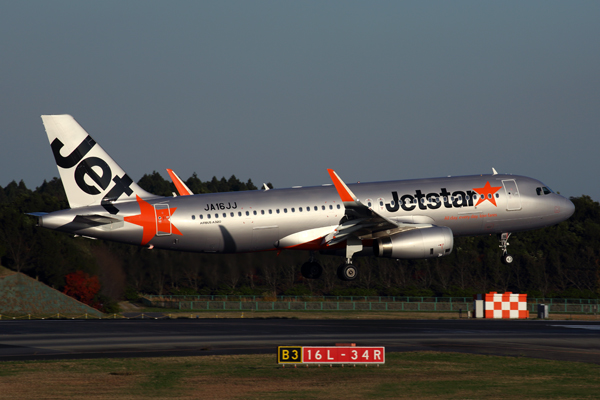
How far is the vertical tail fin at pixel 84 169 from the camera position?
4759cm

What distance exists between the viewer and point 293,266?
55.6 meters

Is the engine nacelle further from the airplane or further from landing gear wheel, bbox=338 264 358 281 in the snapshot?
landing gear wheel, bbox=338 264 358 281

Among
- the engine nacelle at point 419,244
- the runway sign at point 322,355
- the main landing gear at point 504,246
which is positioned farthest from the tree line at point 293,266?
the runway sign at point 322,355

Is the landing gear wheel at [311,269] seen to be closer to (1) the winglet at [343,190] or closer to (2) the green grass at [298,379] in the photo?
(1) the winglet at [343,190]

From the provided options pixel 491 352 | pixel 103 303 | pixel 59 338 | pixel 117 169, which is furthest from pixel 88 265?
pixel 491 352

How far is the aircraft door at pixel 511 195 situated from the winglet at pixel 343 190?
12.3 metres

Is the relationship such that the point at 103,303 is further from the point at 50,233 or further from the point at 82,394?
A: the point at 82,394

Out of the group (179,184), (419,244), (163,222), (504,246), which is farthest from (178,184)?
(504,246)

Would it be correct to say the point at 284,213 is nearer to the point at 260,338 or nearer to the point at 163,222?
the point at 163,222

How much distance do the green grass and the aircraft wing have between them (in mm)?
12865

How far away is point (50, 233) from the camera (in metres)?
83.4

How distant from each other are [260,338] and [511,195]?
67.1 feet

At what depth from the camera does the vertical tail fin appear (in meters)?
47.6

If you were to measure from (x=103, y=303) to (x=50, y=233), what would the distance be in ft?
33.1
